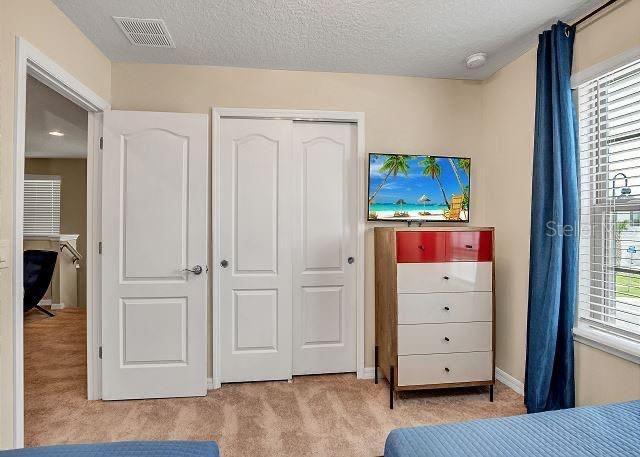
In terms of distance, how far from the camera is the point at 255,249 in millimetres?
2871

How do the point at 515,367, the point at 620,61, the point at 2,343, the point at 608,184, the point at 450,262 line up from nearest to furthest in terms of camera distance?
1. the point at 2,343
2. the point at 620,61
3. the point at 608,184
4. the point at 450,262
5. the point at 515,367

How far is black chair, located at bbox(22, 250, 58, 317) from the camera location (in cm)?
476

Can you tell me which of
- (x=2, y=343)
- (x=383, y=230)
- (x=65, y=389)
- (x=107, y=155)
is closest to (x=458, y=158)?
(x=383, y=230)

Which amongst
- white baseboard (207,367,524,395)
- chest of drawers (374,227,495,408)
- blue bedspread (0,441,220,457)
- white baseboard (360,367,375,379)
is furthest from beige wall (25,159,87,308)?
blue bedspread (0,441,220,457)

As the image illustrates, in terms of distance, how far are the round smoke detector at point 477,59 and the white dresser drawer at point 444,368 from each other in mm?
2063

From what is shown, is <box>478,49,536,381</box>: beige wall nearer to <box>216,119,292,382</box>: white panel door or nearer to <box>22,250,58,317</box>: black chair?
<box>216,119,292,382</box>: white panel door

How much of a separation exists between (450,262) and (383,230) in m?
0.52

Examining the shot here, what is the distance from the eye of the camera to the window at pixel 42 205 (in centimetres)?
587

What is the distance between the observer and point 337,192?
2.99 meters

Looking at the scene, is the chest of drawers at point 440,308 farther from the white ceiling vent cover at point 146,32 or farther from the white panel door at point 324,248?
the white ceiling vent cover at point 146,32

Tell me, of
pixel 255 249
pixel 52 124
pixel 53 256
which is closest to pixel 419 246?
pixel 255 249

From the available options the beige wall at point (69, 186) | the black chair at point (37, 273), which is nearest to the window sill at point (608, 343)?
the black chair at point (37, 273)

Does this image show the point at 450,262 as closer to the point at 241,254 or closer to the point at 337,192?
the point at 337,192

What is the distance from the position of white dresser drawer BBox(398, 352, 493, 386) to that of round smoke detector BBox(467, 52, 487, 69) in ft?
6.77
